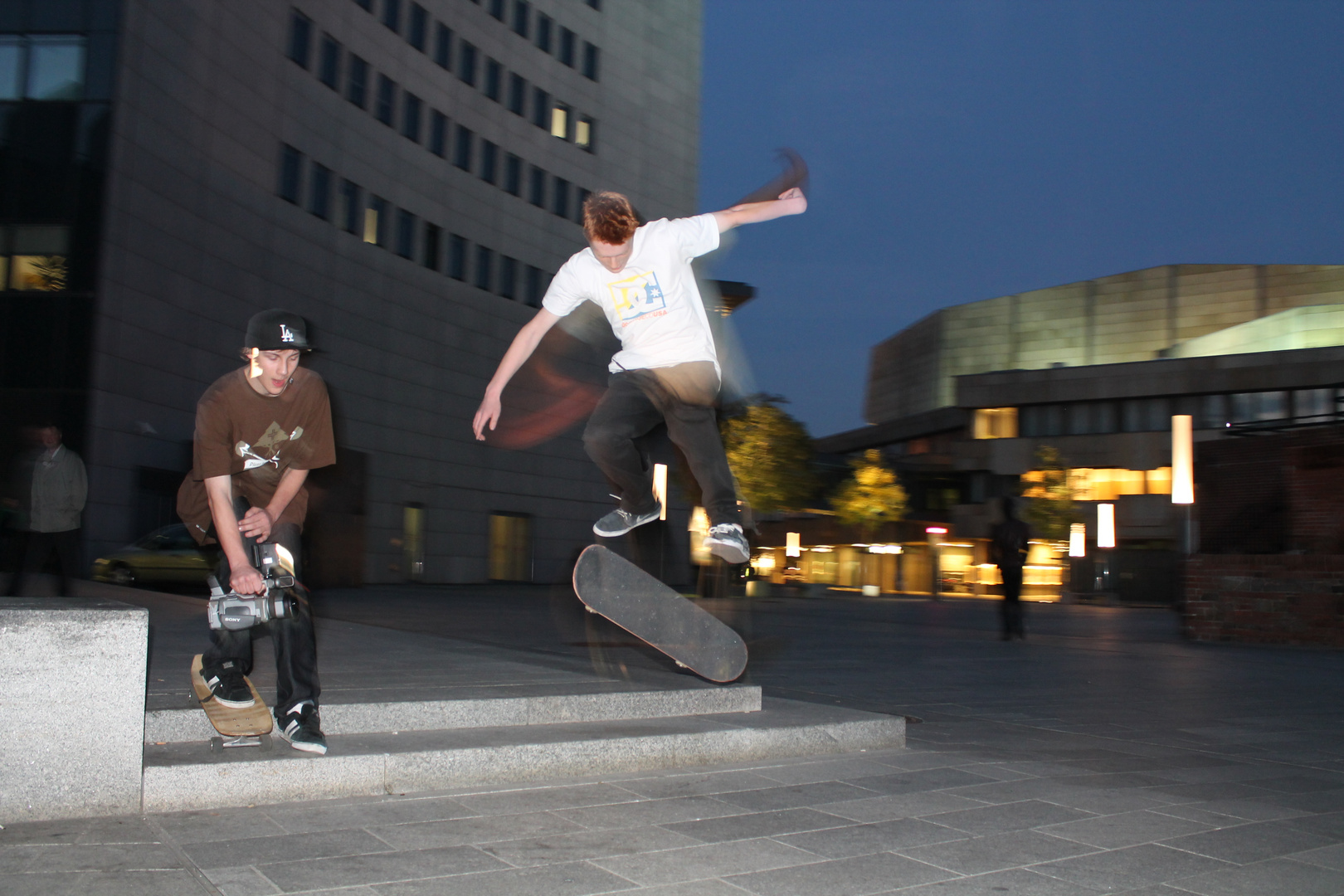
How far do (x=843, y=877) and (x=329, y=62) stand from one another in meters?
28.3

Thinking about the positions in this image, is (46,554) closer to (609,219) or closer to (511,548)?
(609,219)

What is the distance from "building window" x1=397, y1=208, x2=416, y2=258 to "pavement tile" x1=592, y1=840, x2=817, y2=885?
28.6m

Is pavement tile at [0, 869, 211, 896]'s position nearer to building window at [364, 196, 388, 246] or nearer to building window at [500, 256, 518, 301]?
building window at [364, 196, 388, 246]

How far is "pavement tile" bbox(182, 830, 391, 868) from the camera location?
3170mm

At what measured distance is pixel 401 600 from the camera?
19.3 m

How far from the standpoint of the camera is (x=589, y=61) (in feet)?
120

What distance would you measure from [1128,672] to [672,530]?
29839 mm

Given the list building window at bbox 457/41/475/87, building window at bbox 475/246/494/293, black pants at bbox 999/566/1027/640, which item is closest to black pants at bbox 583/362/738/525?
black pants at bbox 999/566/1027/640

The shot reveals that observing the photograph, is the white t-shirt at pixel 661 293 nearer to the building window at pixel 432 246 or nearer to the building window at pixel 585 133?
the building window at pixel 432 246

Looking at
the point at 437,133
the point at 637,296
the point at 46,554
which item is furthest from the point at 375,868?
the point at 437,133

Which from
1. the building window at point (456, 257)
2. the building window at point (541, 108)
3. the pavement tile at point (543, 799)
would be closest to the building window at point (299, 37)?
the building window at point (456, 257)

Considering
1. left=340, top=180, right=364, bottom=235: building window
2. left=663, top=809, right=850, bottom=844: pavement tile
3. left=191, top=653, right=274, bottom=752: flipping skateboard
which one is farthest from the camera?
left=340, top=180, right=364, bottom=235: building window

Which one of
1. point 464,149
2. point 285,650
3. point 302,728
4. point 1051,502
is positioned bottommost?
point 302,728

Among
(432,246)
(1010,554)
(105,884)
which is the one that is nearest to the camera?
(105,884)
